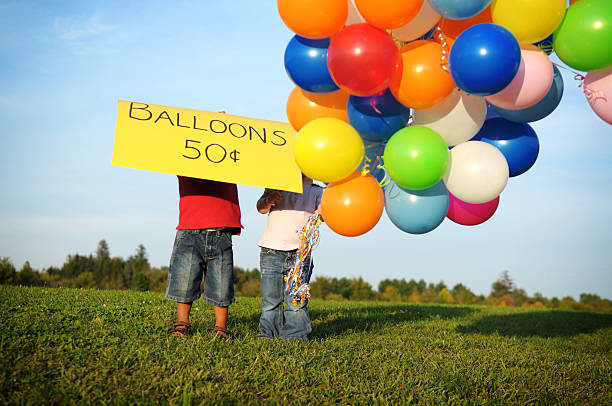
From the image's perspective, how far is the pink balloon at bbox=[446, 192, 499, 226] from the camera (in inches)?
140

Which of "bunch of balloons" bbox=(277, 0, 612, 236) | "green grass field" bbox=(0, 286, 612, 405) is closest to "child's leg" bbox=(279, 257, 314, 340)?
"green grass field" bbox=(0, 286, 612, 405)

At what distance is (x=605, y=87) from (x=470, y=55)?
1108mm

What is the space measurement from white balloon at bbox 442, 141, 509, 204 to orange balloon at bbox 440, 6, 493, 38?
0.77 m

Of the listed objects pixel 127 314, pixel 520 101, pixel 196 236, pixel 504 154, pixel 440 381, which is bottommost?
pixel 440 381

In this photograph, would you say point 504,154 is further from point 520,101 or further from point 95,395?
point 95,395

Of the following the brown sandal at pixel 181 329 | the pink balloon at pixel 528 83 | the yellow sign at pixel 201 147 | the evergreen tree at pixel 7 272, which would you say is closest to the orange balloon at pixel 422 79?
the pink balloon at pixel 528 83

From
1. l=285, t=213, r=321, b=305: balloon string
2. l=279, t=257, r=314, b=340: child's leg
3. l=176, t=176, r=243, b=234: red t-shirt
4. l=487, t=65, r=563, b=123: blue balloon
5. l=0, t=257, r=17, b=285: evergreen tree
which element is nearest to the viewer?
l=487, t=65, r=563, b=123: blue balloon

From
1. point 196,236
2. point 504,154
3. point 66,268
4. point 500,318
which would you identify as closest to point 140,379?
point 196,236

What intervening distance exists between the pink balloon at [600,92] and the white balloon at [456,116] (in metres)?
0.69

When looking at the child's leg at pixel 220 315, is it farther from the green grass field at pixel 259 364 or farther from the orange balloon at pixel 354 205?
the orange balloon at pixel 354 205

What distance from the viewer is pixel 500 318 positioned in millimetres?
8016

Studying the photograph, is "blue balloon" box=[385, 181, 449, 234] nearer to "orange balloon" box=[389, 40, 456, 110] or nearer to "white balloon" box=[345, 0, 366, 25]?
"orange balloon" box=[389, 40, 456, 110]

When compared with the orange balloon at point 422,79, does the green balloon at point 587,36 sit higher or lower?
higher

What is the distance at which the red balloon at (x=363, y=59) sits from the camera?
288cm
